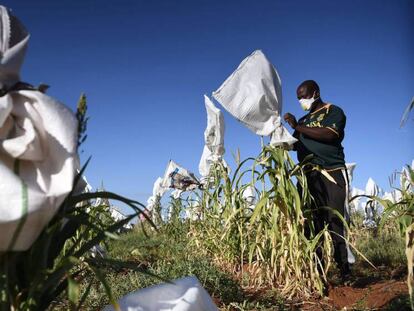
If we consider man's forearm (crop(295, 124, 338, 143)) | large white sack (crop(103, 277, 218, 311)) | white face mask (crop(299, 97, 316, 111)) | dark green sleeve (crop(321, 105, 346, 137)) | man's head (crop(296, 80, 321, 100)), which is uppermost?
man's head (crop(296, 80, 321, 100))

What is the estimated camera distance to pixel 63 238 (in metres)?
1.15

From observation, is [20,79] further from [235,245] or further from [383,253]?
[383,253]

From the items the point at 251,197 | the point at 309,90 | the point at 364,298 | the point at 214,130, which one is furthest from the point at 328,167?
the point at 214,130

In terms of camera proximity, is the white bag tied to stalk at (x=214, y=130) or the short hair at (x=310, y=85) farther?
the white bag tied to stalk at (x=214, y=130)

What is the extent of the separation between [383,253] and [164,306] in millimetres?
4001

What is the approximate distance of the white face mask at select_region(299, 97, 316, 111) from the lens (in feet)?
11.0

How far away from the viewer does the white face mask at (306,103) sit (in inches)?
133

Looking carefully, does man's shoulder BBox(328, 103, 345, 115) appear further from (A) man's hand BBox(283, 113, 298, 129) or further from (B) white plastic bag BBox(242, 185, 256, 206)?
(B) white plastic bag BBox(242, 185, 256, 206)

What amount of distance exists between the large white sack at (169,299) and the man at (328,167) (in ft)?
6.15

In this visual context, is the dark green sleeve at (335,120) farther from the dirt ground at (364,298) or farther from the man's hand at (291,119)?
the dirt ground at (364,298)

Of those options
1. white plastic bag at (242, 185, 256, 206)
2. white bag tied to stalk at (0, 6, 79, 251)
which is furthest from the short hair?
white bag tied to stalk at (0, 6, 79, 251)

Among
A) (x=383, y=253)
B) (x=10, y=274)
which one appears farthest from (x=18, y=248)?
(x=383, y=253)

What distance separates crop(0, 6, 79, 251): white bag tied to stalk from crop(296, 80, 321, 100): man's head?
2642mm

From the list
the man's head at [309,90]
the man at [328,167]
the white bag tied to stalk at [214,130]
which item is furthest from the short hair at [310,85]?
the white bag tied to stalk at [214,130]
